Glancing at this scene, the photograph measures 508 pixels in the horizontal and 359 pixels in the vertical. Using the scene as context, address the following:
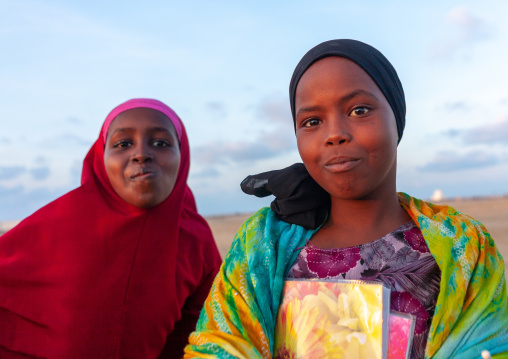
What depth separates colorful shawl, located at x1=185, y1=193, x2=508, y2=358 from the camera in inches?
73.2

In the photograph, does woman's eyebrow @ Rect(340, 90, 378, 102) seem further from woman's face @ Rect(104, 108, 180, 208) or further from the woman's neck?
woman's face @ Rect(104, 108, 180, 208)

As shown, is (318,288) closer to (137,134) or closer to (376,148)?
(376,148)

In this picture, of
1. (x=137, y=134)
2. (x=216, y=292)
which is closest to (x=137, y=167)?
(x=137, y=134)

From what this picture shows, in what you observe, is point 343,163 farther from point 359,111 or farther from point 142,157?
point 142,157

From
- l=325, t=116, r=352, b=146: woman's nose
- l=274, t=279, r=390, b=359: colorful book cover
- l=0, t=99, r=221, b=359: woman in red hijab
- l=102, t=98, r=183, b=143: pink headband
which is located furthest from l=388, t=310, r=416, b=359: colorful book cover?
l=102, t=98, r=183, b=143: pink headband

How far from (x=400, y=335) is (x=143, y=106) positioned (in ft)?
7.00

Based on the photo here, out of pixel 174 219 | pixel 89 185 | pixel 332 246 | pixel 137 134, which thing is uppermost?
pixel 137 134

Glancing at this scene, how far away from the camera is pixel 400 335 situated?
1852 millimetres

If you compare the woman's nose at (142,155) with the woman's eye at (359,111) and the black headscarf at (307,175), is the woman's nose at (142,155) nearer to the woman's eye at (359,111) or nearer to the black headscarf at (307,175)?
the black headscarf at (307,175)

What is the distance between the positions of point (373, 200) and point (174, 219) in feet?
5.22

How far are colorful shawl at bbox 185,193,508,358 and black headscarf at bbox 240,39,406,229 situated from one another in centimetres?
9

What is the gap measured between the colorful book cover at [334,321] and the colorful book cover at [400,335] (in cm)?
2

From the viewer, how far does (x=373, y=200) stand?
6.95 ft

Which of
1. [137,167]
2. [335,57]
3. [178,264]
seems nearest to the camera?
[335,57]
